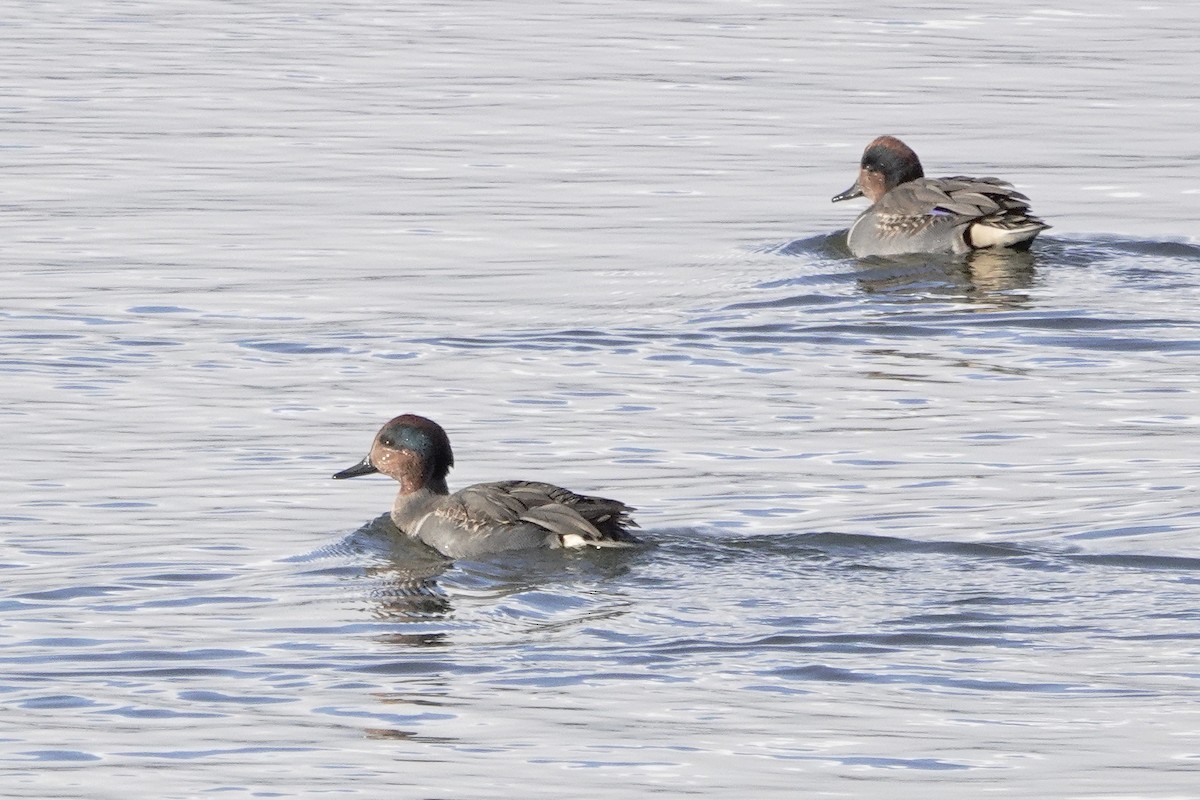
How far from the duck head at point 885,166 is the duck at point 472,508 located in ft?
28.7

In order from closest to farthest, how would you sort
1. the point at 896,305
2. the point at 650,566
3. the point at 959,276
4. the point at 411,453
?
the point at 650,566, the point at 411,453, the point at 896,305, the point at 959,276

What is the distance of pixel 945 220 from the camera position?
1962 cm

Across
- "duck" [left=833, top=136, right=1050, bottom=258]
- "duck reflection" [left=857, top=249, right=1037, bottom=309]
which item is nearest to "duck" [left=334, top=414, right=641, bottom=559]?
"duck reflection" [left=857, top=249, right=1037, bottom=309]

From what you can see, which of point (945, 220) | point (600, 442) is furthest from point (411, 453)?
point (945, 220)

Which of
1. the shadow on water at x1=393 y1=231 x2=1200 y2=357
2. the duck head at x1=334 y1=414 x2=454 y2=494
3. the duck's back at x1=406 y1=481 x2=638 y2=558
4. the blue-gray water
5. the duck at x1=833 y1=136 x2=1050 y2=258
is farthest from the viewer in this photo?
the duck at x1=833 y1=136 x2=1050 y2=258

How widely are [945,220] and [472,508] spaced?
8196 mm

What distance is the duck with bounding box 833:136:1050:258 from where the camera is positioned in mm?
19281

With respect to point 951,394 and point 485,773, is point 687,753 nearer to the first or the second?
point 485,773

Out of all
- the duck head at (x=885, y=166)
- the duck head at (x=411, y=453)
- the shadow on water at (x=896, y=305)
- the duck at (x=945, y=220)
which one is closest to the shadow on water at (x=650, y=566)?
the duck head at (x=411, y=453)

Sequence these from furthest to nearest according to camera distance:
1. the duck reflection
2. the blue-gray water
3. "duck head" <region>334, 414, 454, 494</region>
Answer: the duck reflection → "duck head" <region>334, 414, 454, 494</region> → the blue-gray water

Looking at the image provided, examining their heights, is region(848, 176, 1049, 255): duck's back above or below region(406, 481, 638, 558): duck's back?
above

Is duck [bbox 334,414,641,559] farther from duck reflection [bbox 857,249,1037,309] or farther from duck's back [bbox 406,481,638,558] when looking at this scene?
duck reflection [bbox 857,249,1037,309]

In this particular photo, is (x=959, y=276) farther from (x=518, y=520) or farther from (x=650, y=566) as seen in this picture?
(x=650, y=566)

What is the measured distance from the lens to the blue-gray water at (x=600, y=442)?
368 inches
